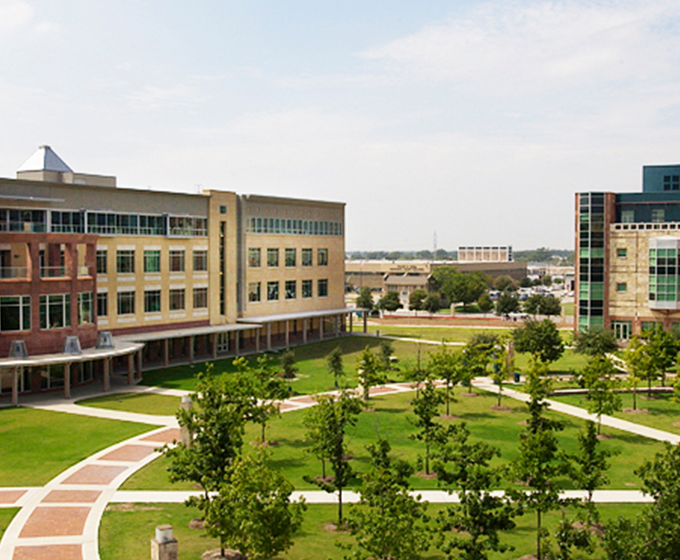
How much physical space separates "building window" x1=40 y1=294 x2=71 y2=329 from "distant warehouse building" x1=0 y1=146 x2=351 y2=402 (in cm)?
7

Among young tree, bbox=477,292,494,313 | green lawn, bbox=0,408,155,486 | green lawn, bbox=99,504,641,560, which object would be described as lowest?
green lawn, bbox=99,504,641,560

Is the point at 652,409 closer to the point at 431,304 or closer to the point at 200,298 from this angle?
the point at 200,298

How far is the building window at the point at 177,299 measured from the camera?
208 ft

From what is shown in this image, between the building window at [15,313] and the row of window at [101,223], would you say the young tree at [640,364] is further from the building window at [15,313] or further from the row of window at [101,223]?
the building window at [15,313]

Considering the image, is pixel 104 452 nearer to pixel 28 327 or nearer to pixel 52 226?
pixel 28 327

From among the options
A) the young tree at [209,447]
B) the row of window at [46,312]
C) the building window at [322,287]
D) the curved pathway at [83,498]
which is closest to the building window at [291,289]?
the building window at [322,287]

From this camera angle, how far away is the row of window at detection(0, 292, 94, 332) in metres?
47.4

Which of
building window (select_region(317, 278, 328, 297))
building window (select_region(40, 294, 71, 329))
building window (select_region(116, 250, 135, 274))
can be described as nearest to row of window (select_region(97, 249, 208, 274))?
building window (select_region(116, 250, 135, 274))

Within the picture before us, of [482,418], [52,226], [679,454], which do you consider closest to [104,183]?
[52,226]

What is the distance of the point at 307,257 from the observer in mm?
81125

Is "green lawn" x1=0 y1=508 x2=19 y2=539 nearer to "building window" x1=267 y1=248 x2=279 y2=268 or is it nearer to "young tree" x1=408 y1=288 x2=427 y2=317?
"building window" x1=267 y1=248 x2=279 y2=268

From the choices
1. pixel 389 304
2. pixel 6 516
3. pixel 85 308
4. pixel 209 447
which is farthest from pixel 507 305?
pixel 6 516

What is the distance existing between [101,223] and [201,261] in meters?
11.6

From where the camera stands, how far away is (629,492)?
31.0m
